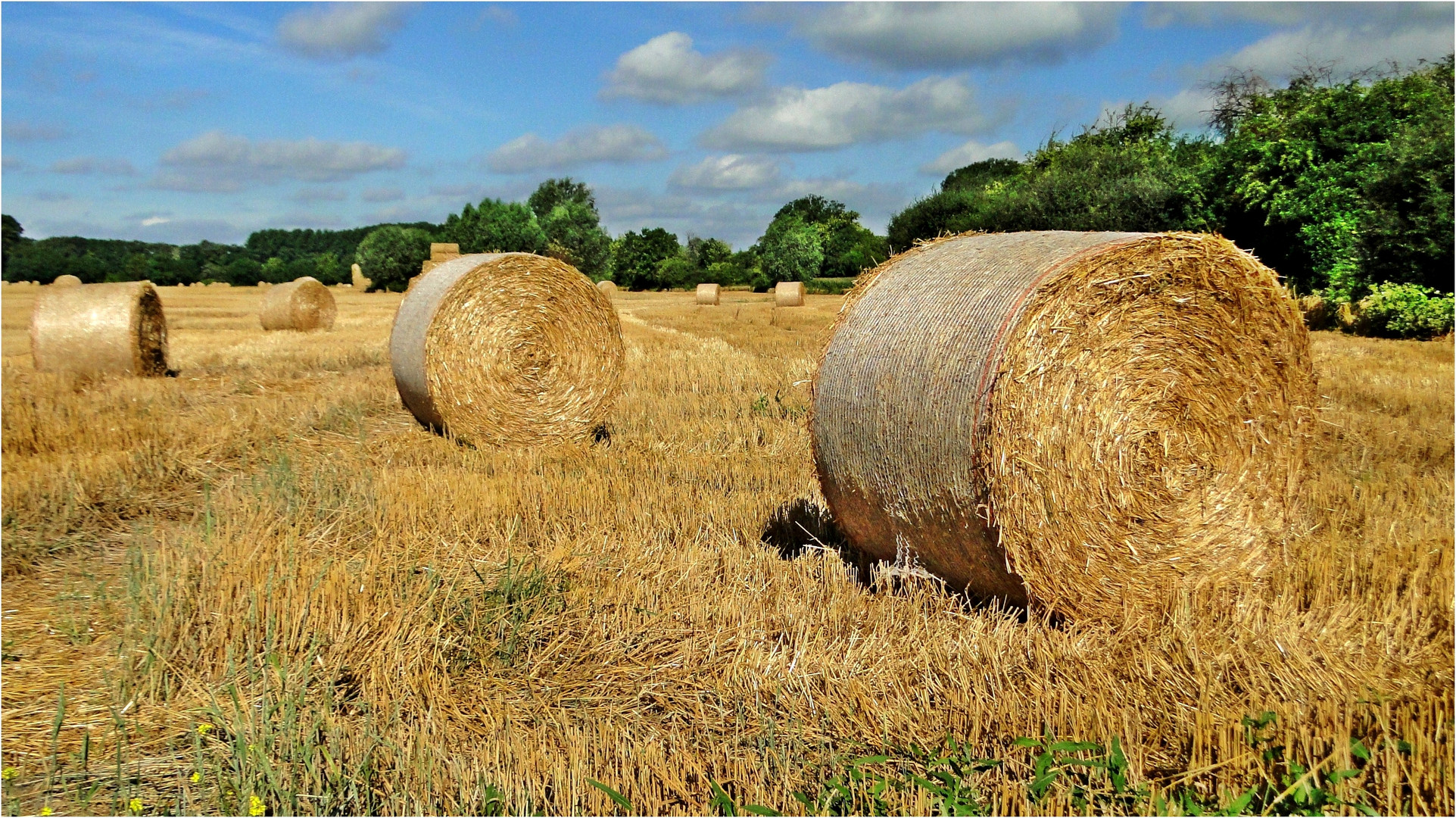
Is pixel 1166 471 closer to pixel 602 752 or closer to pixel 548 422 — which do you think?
pixel 602 752

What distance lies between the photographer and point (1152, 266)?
15.5 feet

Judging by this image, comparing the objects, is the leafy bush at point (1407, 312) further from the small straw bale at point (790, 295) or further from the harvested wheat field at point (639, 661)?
the small straw bale at point (790, 295)

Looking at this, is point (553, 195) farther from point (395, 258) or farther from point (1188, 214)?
point (1188, 214)

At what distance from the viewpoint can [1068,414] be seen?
4621mm

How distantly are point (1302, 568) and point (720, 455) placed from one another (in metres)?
4.35

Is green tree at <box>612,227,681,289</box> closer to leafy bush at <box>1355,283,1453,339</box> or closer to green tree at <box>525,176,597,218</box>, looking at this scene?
green tree at <box>525,176,597,218</box>

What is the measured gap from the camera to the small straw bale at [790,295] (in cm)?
3667

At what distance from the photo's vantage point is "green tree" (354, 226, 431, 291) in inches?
2500

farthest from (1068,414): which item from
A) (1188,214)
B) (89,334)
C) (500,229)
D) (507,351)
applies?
(500,229)

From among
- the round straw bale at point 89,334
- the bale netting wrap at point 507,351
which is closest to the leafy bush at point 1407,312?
the bale netting wrap at point 507,351

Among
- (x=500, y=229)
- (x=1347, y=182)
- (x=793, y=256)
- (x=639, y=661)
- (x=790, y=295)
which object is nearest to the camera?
(x=639, y=661)

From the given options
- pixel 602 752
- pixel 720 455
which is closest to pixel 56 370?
pixel 720 455

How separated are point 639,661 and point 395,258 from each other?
6485 cm

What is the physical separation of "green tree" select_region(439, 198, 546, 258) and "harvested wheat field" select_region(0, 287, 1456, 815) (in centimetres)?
5614
